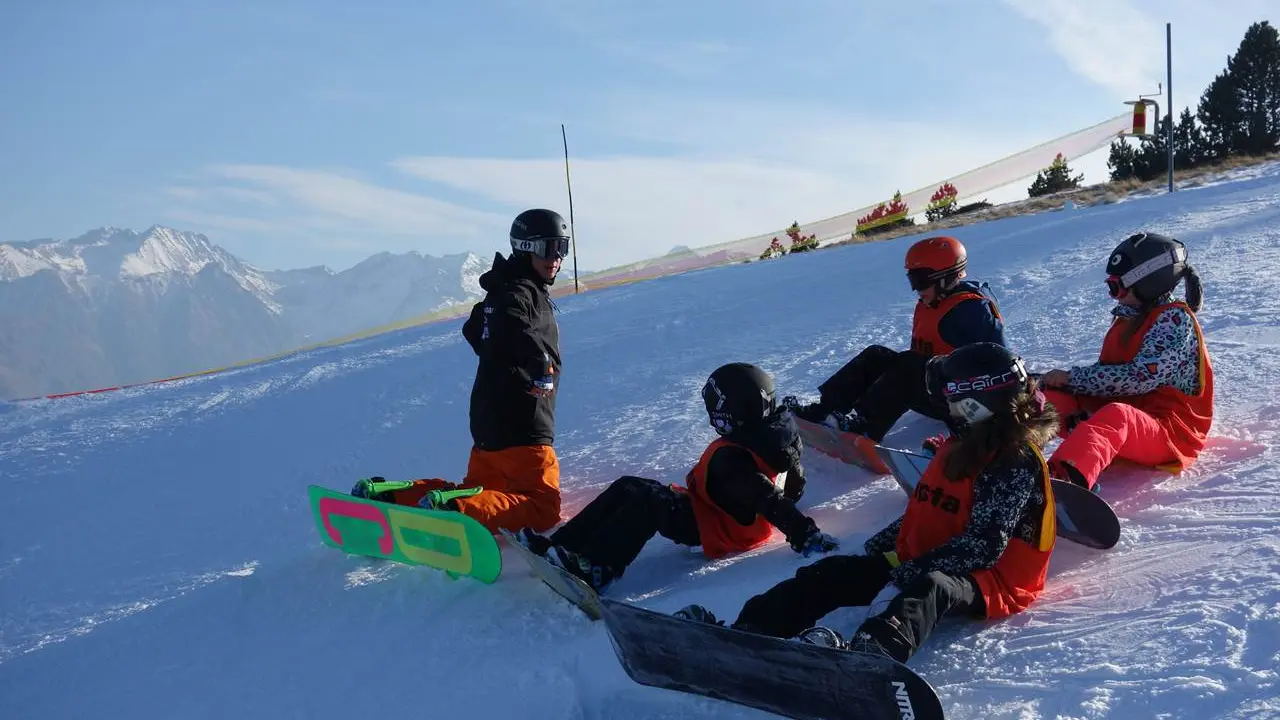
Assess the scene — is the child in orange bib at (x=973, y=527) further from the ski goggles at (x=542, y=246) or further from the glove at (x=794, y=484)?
the ski goggles at (x=542, y=246)

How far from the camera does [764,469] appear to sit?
13.0 ft

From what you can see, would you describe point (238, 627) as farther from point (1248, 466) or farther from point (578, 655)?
point (1248, 466)

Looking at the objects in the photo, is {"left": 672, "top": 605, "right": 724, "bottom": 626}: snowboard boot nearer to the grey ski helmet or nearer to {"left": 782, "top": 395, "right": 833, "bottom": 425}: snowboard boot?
{"left": 782, "top": 395, "right": 833, "bottom": 425}: snowboard boot

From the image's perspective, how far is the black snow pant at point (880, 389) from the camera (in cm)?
482

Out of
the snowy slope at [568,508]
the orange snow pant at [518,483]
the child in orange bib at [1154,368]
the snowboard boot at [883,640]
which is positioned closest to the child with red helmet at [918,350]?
the snowy slope at [568,508]

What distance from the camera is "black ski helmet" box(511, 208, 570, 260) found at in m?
4.75

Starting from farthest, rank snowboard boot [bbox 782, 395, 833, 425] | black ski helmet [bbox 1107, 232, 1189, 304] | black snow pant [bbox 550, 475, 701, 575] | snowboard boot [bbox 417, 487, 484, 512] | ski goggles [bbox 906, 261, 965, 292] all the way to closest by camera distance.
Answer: snowboard boot [bbox 782, 395, 833, 425] → ski goggles [bbox 906, 261, 965, 292] → black ski helmet [bbox 1107, 232, 1189, 304] → snowboard boot [bbox 417, 487, 484, 512] → black snow pant [bbox 550, 475, 701, 575]

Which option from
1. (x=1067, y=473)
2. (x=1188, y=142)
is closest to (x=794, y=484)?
(x=1067, y=473)

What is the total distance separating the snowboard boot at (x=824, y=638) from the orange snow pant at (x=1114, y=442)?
57.6 inches

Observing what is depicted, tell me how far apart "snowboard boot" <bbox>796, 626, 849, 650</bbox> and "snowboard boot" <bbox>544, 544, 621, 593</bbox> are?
126cm

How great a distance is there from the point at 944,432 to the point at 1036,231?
6.04 meters

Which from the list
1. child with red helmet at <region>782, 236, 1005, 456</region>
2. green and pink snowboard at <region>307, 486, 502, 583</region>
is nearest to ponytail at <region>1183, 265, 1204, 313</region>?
child with red helmet at <region>782, 236, 1005, 456</region>

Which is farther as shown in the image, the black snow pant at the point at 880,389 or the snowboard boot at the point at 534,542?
the black snow pant at the point at 880,389

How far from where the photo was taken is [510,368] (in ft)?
15.1
